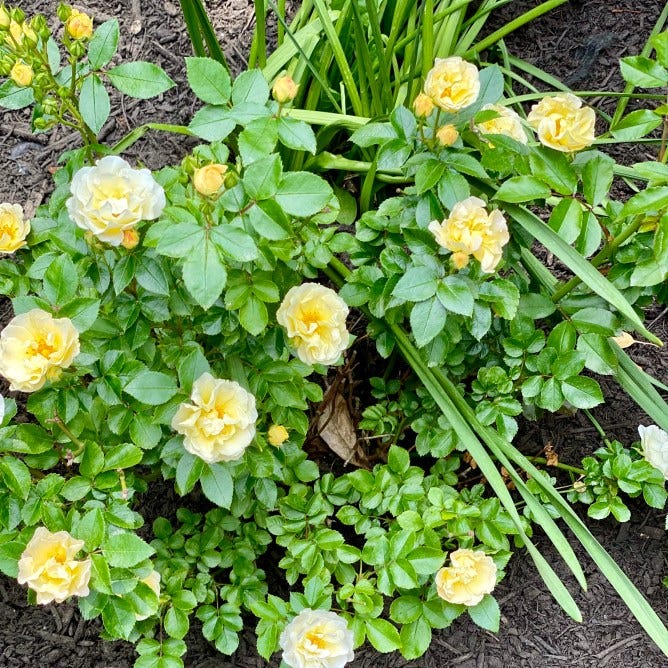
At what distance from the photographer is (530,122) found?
1.15 meters

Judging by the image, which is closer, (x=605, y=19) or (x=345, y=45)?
(x=345, y=45)

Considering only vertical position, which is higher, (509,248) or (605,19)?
(605,19)

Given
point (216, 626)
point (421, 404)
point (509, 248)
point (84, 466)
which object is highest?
point (509, 248)

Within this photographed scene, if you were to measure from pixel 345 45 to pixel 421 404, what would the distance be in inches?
33.8

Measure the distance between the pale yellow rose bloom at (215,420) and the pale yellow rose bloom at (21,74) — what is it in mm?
518

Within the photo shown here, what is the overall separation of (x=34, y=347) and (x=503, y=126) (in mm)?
839

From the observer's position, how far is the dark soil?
143 cm

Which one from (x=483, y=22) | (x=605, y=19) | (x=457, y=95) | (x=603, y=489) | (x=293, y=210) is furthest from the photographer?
(x=605, y=19)

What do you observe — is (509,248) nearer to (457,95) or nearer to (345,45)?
(457,95)

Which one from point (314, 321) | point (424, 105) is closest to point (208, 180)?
point (314, 321)

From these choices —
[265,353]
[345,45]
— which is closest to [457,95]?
[265,353]

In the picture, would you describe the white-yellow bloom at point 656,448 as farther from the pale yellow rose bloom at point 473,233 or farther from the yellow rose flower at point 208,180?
the yellow rose flower at point 208,180

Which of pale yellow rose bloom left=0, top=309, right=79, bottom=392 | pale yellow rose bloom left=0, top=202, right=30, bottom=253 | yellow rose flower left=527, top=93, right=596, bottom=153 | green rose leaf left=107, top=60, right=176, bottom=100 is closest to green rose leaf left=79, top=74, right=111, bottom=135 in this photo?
green rose leaf left=107, top=60, right=176, bottom=100

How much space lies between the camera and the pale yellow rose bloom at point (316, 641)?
3.49 feet
